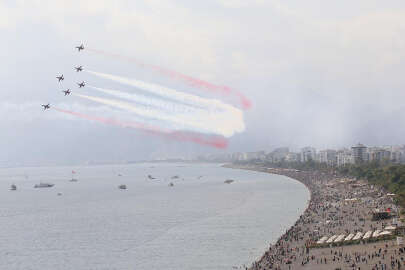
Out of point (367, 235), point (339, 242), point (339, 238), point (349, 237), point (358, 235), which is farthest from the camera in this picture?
point (358, 235)

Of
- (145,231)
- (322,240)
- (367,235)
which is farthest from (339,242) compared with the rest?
(145,231)

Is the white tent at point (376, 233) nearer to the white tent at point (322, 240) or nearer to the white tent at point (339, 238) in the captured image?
the white tent at point (339, 238)

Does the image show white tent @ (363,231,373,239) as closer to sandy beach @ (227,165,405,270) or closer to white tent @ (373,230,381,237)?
sandy beach @ (227,165,405,270)

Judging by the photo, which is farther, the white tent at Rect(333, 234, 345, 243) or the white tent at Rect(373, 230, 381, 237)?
the white tent at Rect(373, 230, 381, 237)

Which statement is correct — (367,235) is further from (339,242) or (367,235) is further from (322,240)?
(322,240)

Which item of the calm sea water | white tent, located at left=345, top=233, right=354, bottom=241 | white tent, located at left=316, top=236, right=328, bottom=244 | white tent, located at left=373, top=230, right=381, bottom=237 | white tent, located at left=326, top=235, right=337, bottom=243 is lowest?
the calm sea water

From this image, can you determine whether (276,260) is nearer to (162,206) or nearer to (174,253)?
(174,253)

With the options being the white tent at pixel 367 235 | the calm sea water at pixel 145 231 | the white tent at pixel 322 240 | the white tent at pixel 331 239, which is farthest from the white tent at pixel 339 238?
the calm sea water at pixel 145 231

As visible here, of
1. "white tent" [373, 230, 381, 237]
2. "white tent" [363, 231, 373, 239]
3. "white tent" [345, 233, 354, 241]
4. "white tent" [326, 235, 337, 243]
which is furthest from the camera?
"white tent" [373, 230, 381, 237]

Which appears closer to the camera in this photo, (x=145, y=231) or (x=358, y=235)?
(x=358, y=235)

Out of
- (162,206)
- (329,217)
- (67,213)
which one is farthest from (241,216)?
(67,213)

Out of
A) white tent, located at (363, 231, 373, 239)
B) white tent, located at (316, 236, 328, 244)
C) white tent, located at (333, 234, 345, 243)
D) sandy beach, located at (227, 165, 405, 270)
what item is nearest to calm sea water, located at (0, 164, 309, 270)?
sandy beach, located at (227, 165, 405, 270)

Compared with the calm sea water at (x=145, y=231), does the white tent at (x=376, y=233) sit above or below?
above
